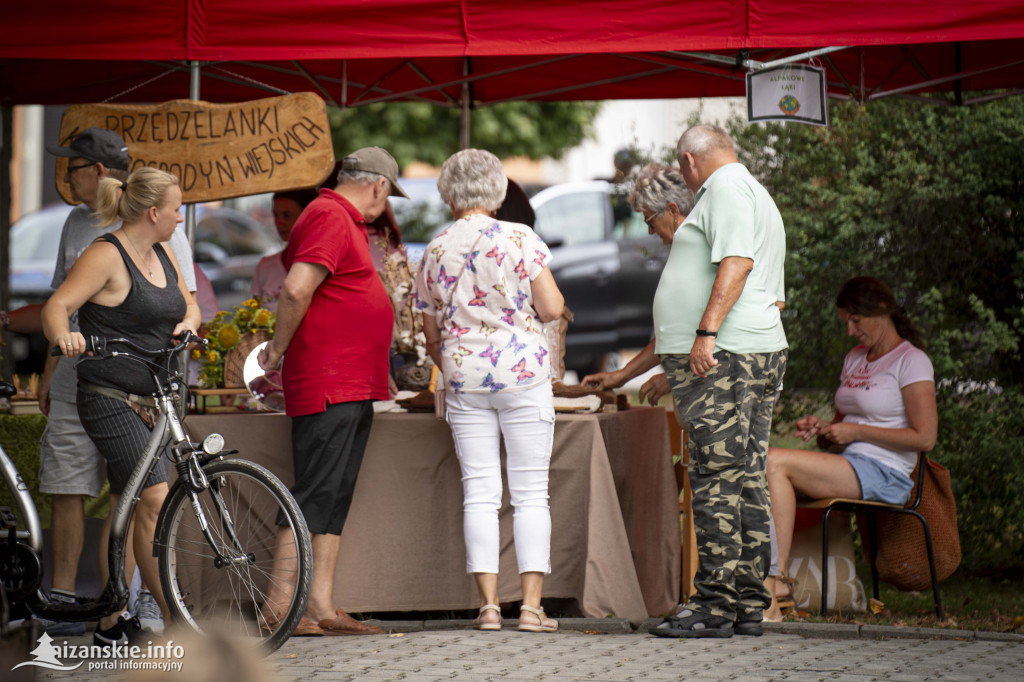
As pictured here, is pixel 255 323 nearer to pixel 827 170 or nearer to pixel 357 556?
pixel 357 556

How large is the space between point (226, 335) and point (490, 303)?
3.77 ft

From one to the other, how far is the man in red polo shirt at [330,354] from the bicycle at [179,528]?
0.29m

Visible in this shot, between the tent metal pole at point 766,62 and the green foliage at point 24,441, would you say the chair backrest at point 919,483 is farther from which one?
the green foliage at point 24,441

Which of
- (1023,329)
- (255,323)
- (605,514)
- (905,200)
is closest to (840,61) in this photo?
(905,200)

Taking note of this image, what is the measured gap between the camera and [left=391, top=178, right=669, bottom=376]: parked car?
1276 cm

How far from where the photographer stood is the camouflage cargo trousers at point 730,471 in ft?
14.3

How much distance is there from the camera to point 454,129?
18875 millimetres

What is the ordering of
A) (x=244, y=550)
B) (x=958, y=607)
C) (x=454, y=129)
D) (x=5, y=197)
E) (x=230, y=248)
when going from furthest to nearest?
(x=454, y=129) < (x=230, y=248) < (x=5, y=197) < (x=958, y=607) < (x=244, y=550)

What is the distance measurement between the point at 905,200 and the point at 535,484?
328cm

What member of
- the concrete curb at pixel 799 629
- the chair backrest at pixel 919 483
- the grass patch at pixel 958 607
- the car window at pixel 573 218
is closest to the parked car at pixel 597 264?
the car window at pixel 573 218

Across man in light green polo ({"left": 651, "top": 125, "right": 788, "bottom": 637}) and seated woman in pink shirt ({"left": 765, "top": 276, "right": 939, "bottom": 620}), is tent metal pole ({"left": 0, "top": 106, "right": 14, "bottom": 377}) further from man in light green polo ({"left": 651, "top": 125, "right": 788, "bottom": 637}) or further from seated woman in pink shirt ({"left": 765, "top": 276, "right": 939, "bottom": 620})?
seated woman in pink shirt ({"left": 765, "top": 276, "right": 939, "bottom": 620})

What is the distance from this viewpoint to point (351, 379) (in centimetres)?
448

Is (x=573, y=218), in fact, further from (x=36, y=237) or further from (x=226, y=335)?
(x=226, y=335)

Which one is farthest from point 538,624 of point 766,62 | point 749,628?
point 766,62
